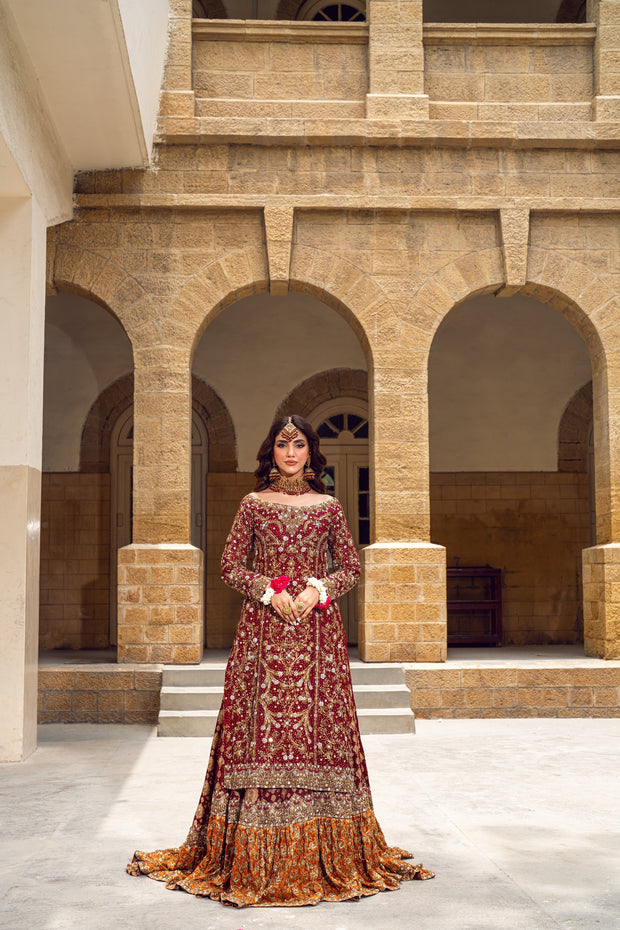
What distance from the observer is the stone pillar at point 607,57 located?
9125 mm

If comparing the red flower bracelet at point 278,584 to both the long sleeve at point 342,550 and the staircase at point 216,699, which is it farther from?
the staircase at point 216,699

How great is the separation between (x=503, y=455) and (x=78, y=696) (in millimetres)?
6103

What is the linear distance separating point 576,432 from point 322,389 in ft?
10.3

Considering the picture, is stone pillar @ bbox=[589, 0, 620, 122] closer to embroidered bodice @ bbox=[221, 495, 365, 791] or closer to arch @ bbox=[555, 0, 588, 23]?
arch @ bbox=[555, 0, 588, 23]

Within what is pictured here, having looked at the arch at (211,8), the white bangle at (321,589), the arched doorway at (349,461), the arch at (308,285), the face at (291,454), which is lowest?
the white bangle at (321,589)

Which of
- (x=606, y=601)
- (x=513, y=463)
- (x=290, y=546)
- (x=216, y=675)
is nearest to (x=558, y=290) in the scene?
(x=606, y=601)

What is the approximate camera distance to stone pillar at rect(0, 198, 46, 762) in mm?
6578

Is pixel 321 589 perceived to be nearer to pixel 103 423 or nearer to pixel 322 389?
pixel 322 389

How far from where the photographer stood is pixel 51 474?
38.2 ft

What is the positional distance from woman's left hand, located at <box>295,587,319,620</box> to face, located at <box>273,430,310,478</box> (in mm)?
549

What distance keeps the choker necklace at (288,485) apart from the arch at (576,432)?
830 cm

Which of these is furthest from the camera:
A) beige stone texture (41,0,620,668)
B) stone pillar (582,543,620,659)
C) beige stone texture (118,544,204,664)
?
beige stone texture (41,0,620,668)

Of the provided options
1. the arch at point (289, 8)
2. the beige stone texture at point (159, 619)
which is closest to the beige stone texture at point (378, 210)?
the beige stone texture at point (159, 619)

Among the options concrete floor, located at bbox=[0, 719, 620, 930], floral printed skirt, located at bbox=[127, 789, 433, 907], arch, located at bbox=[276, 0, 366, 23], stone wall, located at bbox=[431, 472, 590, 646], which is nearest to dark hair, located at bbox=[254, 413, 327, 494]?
floral printed skirt, located at bbox=[127, 789, 433, 907]
